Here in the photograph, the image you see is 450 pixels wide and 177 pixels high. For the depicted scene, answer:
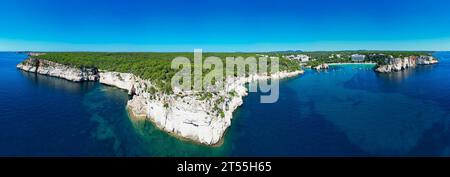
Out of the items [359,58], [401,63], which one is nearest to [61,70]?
[401,63]

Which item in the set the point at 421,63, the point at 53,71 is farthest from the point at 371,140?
the point at 421,63

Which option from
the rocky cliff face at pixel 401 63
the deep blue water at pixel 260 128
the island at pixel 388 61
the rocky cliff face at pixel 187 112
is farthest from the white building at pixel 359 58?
the rocky cliff face at pixel 187 112

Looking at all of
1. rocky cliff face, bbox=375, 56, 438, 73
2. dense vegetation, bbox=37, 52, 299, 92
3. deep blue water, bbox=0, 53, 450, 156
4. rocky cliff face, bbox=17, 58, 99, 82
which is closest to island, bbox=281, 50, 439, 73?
rocky cliff face, bbox=375, 56, 438, 73

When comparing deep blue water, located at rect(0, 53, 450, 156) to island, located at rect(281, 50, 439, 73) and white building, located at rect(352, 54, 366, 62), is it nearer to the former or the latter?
island, located at rect(281, 50, 439, 73)

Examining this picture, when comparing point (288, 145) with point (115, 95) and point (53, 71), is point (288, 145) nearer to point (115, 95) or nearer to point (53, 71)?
point (115, 95)

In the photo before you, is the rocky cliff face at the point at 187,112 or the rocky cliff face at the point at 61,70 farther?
the rocky cliff face at the point at 61,70

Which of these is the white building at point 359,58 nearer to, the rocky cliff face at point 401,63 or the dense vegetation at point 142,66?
the rocky cliff face at point 401,63

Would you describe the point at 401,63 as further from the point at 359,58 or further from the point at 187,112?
the point at 187,112
